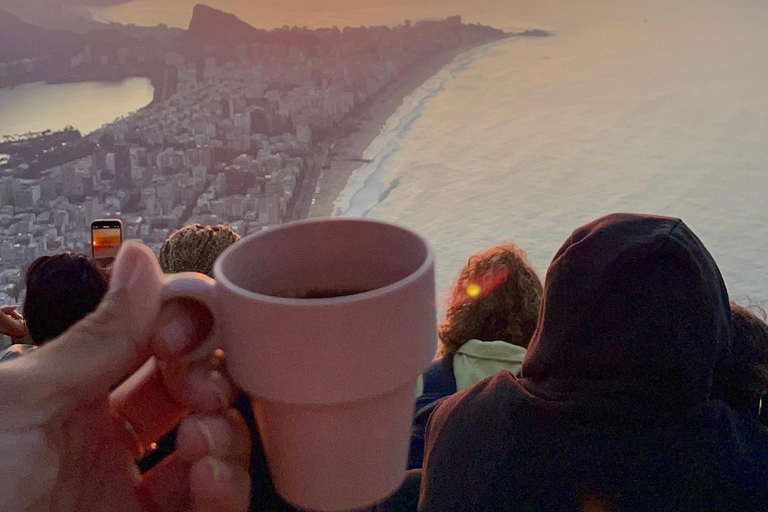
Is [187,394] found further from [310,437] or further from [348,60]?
[348,60]

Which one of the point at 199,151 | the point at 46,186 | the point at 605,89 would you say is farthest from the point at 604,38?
the point at 46,186

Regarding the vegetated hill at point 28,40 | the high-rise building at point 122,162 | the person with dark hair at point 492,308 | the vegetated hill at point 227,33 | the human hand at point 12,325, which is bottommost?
the human hand at point 12,325

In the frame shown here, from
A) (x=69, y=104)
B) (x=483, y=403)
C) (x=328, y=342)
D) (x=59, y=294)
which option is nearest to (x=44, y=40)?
(x=69, y=104)

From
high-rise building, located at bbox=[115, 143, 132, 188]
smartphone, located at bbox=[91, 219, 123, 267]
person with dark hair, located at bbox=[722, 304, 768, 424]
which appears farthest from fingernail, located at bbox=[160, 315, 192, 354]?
high-rise building, located at bbox=[115, 143, 132, 188]

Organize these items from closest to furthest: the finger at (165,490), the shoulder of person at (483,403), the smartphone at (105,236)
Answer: the finger at (165,490)
the shoulder of person at (483,403)
the smartphone at (105,236)

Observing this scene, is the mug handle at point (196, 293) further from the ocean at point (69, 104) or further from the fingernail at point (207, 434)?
the ocean at point (69, 104)

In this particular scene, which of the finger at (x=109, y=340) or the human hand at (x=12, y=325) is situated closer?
the finger at (x=109, y=340)

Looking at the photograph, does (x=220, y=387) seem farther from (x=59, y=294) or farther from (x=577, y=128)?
(x=577, y=128)

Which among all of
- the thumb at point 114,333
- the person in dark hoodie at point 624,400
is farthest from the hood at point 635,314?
the thumb at point 114,333
